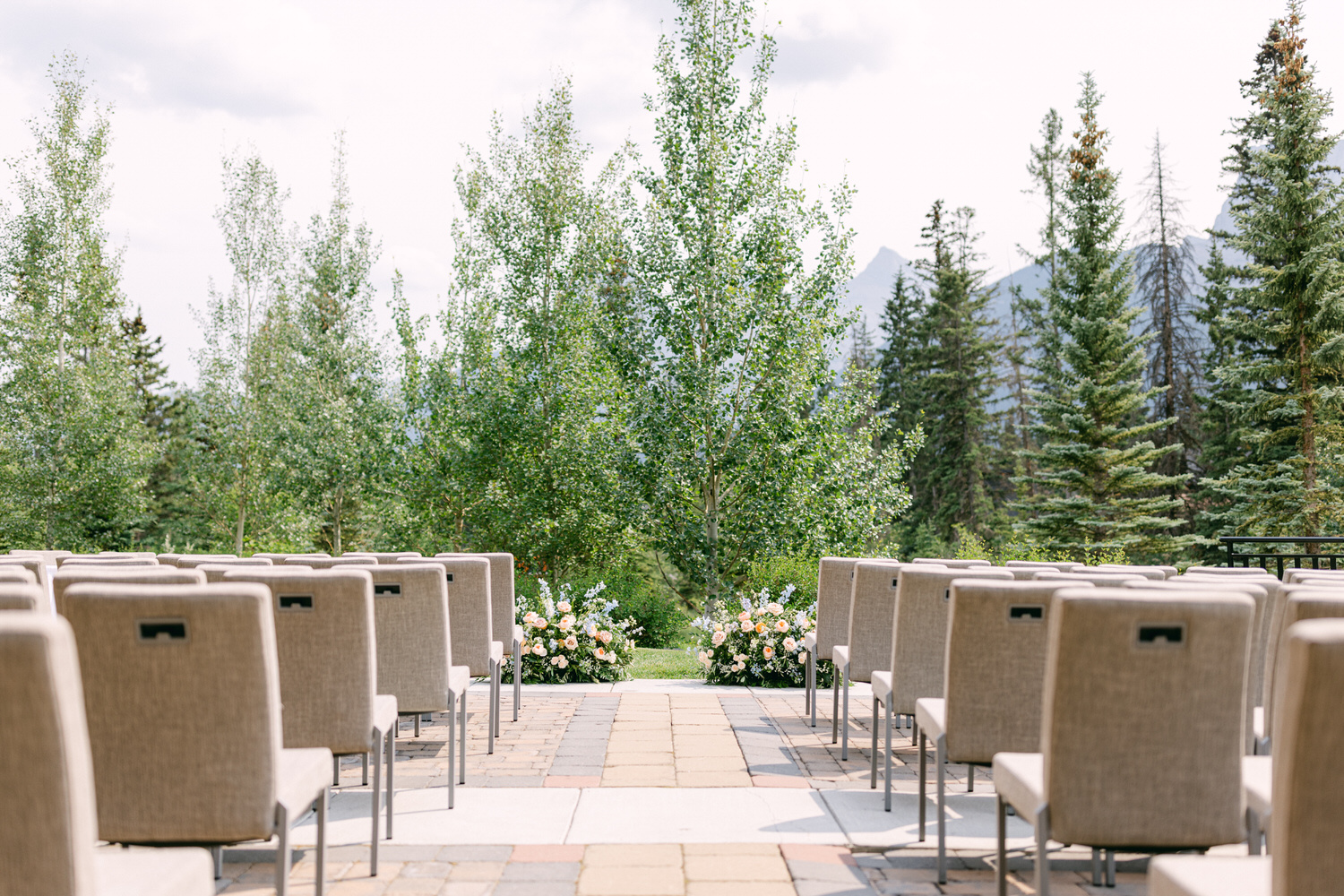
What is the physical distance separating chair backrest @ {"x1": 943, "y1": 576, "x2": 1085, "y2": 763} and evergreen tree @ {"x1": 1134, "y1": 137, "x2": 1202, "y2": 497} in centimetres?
2947

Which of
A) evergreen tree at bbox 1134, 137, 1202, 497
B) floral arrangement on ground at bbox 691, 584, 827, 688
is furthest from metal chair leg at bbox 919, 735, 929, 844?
evergreen tree at bbox 1134, 137, 1202, 497

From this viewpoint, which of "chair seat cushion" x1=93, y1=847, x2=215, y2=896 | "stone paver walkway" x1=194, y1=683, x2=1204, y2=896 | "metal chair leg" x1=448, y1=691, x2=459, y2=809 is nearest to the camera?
"chair seat cushion" x1=93, y1=847, x2=215, y2=896

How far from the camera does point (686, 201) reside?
11.8m

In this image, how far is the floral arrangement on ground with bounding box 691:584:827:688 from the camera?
24.3 feet

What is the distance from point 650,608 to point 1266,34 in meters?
24.6

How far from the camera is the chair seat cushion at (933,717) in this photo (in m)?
3.26

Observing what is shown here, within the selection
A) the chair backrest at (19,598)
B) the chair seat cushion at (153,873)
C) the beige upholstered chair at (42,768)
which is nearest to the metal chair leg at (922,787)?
the chair seat cushion at (153,873)

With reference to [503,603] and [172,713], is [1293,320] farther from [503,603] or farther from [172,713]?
[172,713]

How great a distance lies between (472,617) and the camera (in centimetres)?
513

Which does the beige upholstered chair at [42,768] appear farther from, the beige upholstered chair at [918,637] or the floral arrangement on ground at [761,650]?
the floral arrangement on ground at [761,650]

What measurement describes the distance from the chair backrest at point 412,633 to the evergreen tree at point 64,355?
18.8m

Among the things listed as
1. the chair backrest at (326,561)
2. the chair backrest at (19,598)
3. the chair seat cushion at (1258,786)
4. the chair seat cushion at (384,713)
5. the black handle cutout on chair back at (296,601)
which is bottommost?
the chair seat cushion at (384,713)

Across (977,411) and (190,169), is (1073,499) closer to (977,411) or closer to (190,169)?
(977,411)

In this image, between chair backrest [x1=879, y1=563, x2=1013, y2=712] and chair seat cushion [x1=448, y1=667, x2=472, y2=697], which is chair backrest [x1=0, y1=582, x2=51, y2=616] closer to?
chair seat cushion [x1=448, y1=667, x2=472, y2=697]
